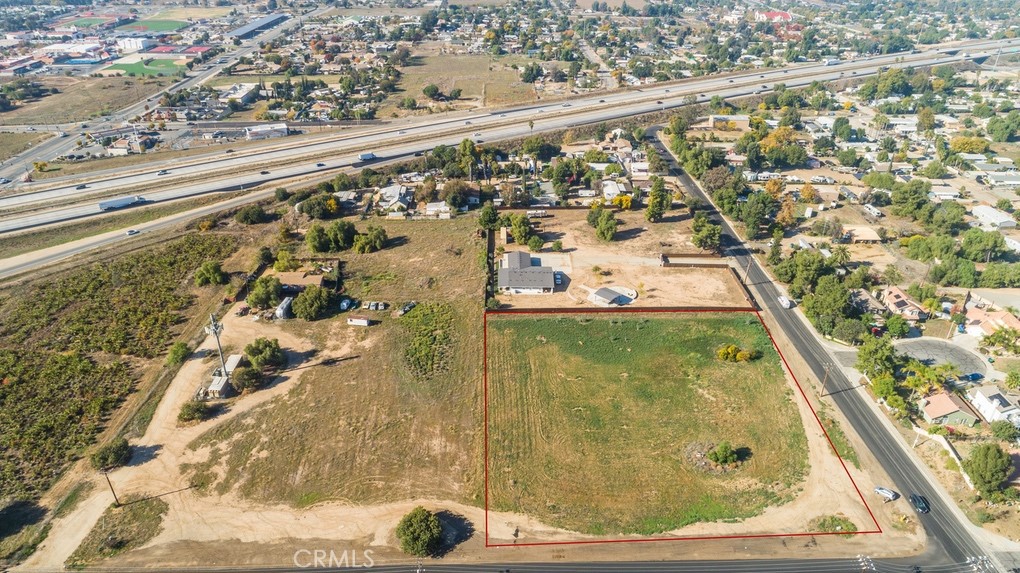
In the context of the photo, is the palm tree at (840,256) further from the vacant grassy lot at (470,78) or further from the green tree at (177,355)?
the vacant grassy lot at (470,78)

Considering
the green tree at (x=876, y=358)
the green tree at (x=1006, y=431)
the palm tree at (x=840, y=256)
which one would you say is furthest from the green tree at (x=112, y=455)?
the palm tree at (x=840, y=256)

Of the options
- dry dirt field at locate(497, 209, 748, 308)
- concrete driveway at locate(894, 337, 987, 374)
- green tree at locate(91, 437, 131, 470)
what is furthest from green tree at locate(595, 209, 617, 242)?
green tree at locate(91, 437, 131, 470)

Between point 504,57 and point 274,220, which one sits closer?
point 274,220

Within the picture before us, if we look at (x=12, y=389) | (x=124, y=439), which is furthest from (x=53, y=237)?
(x=124, y=439)

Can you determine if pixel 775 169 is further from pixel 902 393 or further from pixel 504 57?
pixel 504 57

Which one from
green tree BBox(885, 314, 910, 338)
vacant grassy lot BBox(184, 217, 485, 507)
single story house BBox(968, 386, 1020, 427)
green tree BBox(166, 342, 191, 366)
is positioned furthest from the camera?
green tree BBox(885, 314, 910, 338)

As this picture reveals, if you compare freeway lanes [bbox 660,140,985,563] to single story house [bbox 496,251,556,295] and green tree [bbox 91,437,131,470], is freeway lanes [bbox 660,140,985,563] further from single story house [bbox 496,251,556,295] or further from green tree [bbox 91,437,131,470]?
green tree [bbox 91,437,131,470]
